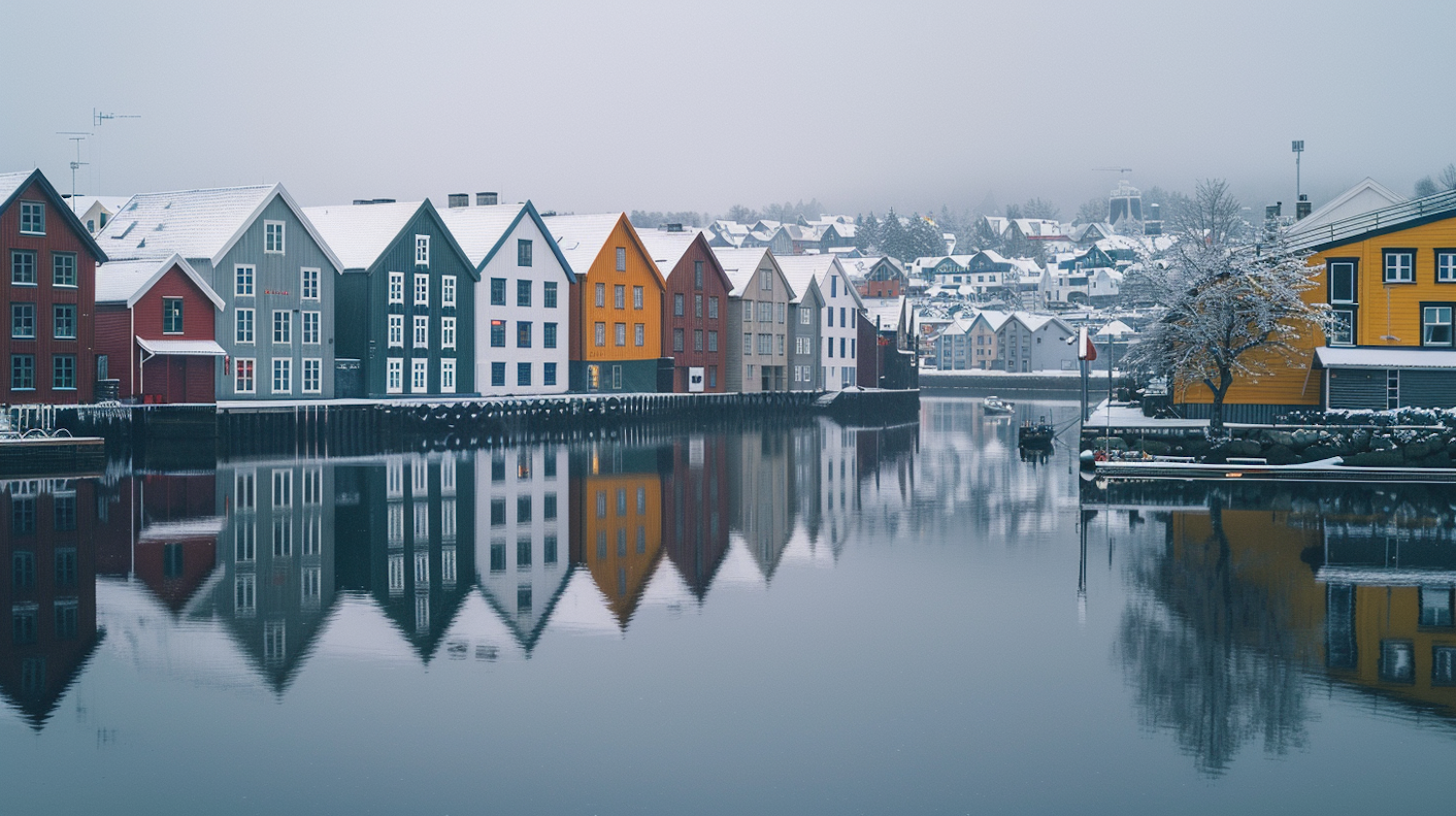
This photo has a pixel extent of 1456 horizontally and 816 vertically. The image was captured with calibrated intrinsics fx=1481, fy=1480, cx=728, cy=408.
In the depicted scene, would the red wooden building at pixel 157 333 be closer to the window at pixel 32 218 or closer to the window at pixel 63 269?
the window at pixel 63 269

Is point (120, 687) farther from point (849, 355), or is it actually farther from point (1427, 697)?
point (849, 355)

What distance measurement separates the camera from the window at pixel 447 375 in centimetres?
7144

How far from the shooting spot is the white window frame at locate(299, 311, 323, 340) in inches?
2544

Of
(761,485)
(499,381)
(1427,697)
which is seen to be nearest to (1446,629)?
(1427,697)

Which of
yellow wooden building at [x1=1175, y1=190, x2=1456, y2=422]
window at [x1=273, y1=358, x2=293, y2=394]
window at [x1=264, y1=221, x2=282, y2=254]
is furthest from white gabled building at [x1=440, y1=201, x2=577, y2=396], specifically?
yellow wooden building at [x1=1175, y1=190, x2=1456, y2=422]

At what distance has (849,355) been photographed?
107 m

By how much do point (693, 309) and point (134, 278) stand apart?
125ft

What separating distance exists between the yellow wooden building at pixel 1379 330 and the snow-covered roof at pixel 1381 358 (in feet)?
0.12

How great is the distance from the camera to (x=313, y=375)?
6506 centimetres

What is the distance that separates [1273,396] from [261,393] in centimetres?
4101

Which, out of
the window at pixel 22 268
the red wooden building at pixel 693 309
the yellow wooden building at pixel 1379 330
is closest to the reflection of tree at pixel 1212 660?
the yellow wooden building at pixel 1379 330

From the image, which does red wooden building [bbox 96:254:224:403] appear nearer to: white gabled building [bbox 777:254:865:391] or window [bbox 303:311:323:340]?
window [bbox 303:311:323:340]

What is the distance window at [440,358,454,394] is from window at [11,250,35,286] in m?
21.4

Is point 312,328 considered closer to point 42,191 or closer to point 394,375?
point 394,375
